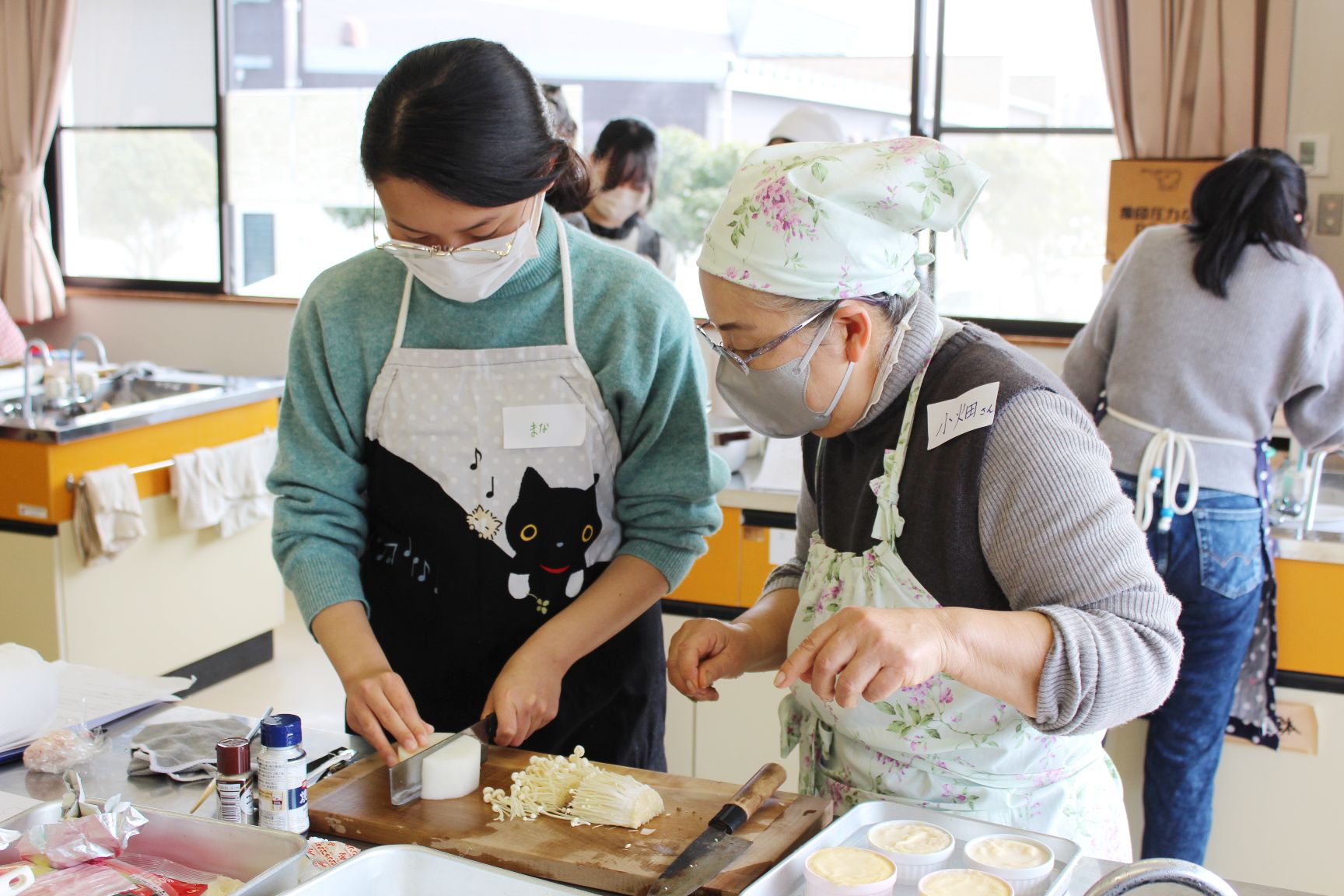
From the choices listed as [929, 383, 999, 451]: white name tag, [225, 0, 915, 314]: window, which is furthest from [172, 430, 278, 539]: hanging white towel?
[929, 383, 999, 451]: white name tag

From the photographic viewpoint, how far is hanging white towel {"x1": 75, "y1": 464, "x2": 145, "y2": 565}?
10.8 feet

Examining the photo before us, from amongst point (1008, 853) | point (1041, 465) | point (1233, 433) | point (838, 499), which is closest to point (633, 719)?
point (838, 499)

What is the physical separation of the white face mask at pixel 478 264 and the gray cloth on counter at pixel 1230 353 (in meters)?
1.57

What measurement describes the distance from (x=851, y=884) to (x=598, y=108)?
418 centimetres

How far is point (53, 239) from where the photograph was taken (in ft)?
17.9

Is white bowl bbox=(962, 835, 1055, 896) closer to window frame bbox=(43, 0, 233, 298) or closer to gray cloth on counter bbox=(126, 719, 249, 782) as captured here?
gray cloth on counter bbox=(126, 719, 249, 782)

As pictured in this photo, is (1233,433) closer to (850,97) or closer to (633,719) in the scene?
(633,719)

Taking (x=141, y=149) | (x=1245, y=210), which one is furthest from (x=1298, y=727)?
(x=141, y=149)

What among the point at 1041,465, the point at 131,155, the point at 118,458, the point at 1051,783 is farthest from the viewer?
the point at 131,155

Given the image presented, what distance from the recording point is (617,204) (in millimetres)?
3547

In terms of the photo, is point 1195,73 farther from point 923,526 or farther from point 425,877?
point 425,877

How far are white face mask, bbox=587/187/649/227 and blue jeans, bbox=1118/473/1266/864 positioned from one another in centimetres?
170

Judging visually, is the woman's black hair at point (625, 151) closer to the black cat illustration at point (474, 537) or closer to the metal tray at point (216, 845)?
the black cat illustration at point (474, 537)

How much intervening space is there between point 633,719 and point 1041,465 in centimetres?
73
